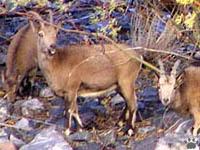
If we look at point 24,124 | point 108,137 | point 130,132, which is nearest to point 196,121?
point 130,132

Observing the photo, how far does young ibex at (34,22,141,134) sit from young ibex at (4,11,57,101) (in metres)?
1.43

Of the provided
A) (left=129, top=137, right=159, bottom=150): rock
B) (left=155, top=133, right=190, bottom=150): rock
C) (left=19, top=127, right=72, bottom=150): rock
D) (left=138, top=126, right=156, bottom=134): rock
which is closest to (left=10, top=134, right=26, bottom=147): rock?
(left=19, top=127, right=72, bottom=150): rock

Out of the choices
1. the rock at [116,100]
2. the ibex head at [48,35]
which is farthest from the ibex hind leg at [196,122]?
the ibex head at [48,35]

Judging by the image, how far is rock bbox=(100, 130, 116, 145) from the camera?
9.80 metres

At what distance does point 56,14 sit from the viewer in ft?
35.3

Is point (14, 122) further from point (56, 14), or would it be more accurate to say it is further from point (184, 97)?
point (184, 97)

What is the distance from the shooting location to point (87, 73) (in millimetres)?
10234

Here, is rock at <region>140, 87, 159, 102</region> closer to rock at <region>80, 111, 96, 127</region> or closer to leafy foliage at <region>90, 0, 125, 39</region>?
rock at <region>80, 111, 96, 127</region>

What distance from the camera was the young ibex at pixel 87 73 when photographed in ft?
33.2

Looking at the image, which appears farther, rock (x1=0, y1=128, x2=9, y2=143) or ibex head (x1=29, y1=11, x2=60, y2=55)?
ibex head (x1=29, y1=11, x2=60, y2=55)

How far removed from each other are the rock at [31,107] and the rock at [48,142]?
123cm

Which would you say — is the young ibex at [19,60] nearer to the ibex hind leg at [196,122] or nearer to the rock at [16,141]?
the rock at [16,141]

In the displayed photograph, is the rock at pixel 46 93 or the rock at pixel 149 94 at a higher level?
the rock at pixel 149 94

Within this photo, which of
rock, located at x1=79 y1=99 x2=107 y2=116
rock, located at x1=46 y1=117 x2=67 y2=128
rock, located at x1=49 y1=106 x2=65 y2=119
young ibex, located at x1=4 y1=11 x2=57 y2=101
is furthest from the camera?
young ibex, located at x1=4 y1=11 x2=57 y2=101
